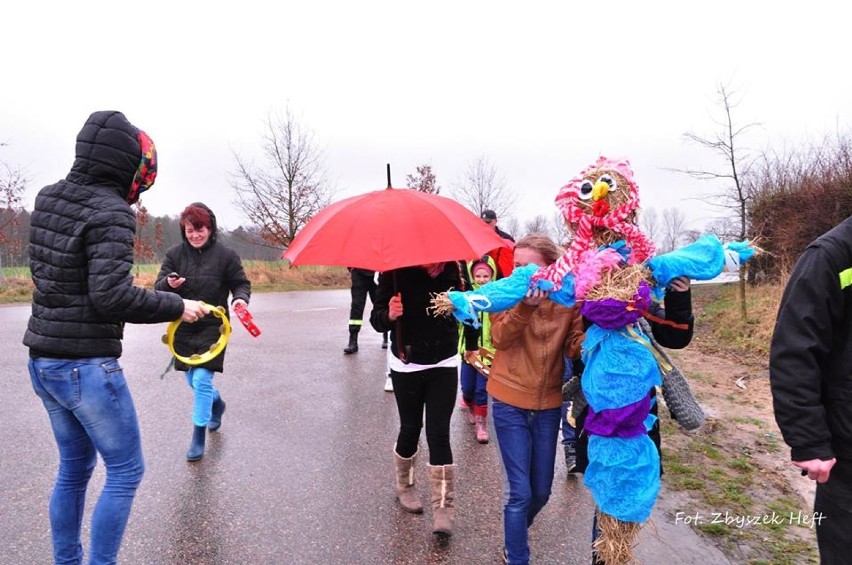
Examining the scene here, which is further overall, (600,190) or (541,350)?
(541,350)

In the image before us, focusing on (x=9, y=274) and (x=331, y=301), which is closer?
(x=331, y=301)

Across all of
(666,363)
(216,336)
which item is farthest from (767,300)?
(216,336)

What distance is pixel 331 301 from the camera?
52.3 ft

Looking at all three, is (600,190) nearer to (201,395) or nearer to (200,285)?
(200,285)

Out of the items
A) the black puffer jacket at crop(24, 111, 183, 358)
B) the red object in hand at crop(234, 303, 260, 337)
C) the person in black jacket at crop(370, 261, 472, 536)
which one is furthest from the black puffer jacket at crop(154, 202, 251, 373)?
the black puffer jacket at crop(24, 111, 183, 358)

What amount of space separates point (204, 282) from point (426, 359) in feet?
6.80

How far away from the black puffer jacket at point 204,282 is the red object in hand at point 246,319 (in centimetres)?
49

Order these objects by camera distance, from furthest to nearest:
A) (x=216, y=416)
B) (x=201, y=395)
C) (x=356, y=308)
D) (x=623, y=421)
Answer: (x=356, y=308) → (x=216, y=416) → (x=201, y=395) → (x=623, y=421)

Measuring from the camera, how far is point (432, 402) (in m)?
3.28

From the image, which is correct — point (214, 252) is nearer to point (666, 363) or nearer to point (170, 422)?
point (170, 422)

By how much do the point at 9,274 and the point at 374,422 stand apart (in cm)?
1861

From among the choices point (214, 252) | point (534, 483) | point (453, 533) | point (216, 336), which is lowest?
point (453, 533)

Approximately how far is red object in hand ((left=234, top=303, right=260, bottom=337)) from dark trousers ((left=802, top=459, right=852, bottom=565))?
2.84 meters

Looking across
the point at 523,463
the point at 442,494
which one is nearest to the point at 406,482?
the point at 442,494
